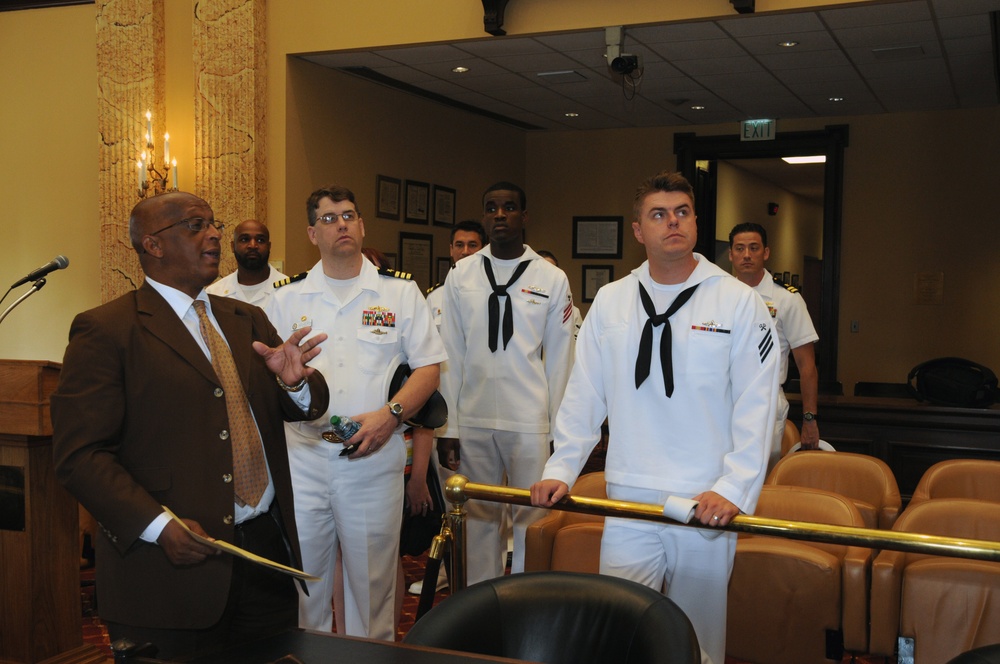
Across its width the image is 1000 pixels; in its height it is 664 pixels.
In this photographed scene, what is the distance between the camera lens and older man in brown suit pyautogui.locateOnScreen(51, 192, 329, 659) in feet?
7.43

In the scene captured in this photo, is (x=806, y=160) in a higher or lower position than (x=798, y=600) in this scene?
higher

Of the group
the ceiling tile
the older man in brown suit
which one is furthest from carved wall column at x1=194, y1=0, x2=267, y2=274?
the older man in brown suit

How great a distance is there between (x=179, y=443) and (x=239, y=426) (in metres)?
0.19

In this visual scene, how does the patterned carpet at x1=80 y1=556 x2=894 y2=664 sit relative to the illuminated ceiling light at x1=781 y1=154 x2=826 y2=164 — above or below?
below

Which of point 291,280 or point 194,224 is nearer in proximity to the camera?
point 194,224

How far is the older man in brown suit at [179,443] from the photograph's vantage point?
2264mm

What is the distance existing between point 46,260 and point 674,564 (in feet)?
25.0

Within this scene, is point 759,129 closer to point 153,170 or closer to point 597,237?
point 597,237

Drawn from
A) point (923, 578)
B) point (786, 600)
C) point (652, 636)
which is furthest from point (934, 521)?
point (652, 636)

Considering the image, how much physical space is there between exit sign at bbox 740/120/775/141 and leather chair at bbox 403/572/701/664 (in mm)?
8969

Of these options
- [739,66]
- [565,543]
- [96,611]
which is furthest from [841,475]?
[739,66]

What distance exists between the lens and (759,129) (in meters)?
10.5

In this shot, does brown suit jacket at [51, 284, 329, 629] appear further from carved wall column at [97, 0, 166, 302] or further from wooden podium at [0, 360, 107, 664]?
carved wall column at [97, 0, 166, 302]

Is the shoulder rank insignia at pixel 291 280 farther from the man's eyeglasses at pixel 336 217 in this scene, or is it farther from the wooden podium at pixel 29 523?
the wooden podium at pixel 29 523
